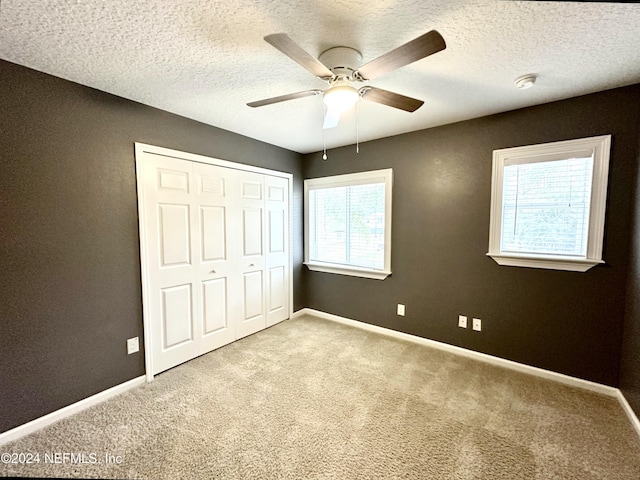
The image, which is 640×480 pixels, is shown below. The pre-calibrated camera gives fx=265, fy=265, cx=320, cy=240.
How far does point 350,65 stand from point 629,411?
3040mm

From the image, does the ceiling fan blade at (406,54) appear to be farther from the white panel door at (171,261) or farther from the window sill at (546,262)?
the window sill at (546,262)

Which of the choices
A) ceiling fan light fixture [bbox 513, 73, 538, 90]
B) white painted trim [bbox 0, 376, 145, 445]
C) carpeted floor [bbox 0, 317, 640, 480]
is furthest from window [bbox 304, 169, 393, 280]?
white painted trim [bbox 0, 376, 145, 445]

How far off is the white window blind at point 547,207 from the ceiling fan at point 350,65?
1.41 meters

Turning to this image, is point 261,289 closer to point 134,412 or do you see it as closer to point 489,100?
point 134,412

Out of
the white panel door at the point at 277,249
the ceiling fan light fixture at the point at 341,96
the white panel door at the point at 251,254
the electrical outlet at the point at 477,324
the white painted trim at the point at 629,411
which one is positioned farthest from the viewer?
the white panel door at the point at 277,249

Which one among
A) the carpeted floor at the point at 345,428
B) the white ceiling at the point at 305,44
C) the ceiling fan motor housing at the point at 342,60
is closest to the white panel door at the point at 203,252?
the carpeted floor at the point at 345,428

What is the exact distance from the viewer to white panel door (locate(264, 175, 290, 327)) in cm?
345

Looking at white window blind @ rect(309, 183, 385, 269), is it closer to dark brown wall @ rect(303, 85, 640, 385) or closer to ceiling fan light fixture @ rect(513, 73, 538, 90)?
dark brown wall @ rect(303, 85, 640, 385)

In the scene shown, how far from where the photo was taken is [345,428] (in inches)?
70.5

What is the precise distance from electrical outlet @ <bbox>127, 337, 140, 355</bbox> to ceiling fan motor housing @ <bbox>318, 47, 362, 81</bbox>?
103 inches

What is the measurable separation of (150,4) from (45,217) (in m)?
1.56

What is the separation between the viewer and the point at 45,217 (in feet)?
5.97

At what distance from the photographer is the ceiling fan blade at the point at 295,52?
3.64 ft

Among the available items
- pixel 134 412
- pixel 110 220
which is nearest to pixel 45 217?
pixel 110 220
